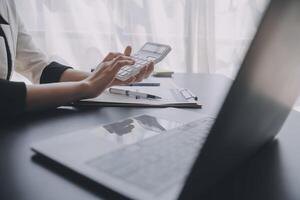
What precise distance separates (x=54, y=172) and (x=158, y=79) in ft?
2.22

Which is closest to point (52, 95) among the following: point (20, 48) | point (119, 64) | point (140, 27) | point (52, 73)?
point (119, 64)

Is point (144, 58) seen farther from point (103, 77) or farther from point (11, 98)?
point (11, 98)

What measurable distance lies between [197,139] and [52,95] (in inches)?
13.9

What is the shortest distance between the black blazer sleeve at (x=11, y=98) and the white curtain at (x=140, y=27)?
1107 millimetres

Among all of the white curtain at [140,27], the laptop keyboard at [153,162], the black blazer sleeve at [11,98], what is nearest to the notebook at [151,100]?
the black blazer sleeve at [11,98]

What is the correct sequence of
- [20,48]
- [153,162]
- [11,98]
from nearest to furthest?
[153,162] → [11,98] → [20,48]

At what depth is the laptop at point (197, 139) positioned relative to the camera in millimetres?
245

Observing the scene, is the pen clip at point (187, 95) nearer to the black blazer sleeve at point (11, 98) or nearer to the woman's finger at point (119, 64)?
the woman's finger at point (119, 64)

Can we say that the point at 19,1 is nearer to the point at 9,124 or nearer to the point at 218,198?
the point at 9,124

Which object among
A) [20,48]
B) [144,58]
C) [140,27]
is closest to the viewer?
[144,58]

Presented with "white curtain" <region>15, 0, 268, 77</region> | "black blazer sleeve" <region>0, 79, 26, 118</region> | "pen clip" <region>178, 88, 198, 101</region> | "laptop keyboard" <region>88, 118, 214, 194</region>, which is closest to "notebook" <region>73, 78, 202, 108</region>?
"pen clip" <region>178, 88, 198, 101</region>

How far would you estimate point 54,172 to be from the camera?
0.40 meters

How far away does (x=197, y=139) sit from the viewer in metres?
0.50

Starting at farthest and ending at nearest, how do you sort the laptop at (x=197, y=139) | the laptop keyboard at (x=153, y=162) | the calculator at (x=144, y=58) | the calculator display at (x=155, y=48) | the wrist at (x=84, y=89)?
the calculator display at (x=155, y=48) → the calculator at (x=144, y=58) → the wrist at (x=84, y=89) → the laptop keyboard at (x=153, y=162) → the laptop at (x=197, y=139)
